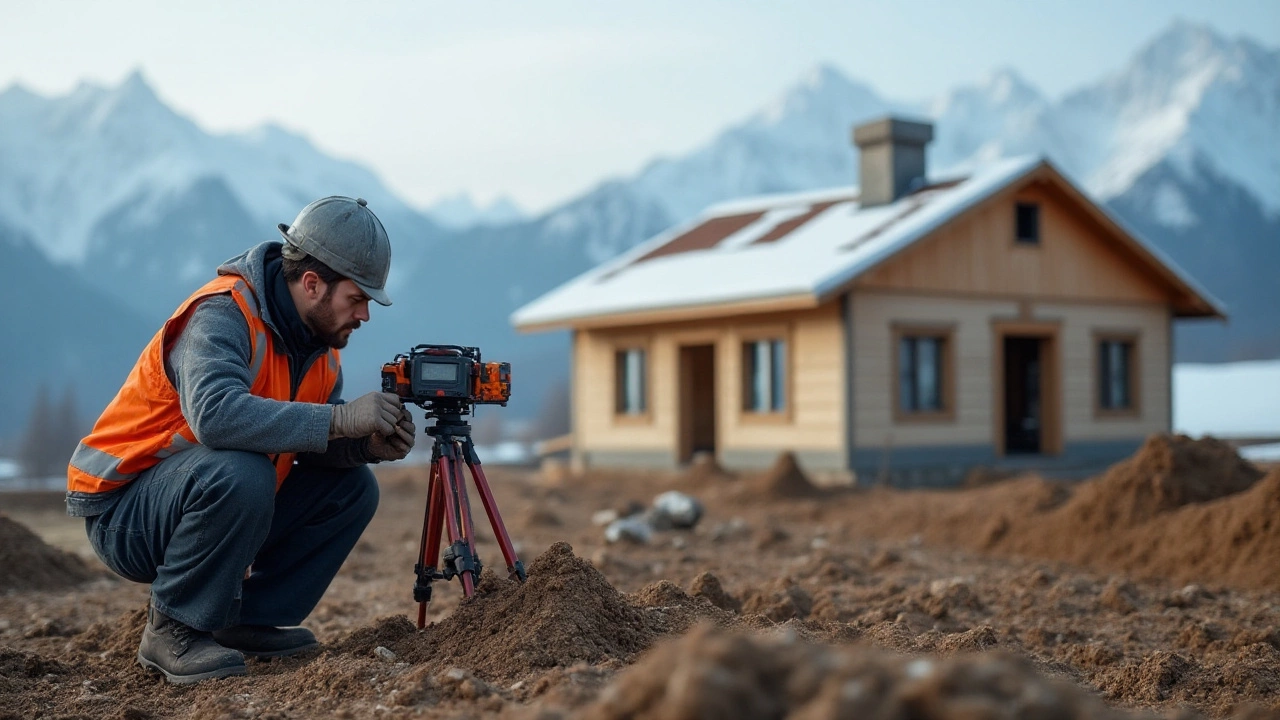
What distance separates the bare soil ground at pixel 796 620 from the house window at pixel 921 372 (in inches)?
159

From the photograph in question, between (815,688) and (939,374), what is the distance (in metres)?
14.2

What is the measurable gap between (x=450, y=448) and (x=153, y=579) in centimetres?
107

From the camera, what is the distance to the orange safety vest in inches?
157

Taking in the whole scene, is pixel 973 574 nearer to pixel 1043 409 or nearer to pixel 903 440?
pixel 903 440

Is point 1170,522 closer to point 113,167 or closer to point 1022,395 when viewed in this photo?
point 1022,395

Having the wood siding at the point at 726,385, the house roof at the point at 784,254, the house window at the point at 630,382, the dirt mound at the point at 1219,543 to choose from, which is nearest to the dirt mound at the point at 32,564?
the dirt mound at the point at 1219,543

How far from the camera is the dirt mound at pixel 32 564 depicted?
Answer: 7117 millimetres

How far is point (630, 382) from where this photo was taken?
17.7 m

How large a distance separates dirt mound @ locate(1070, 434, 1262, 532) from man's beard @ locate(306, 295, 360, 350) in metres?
6.10

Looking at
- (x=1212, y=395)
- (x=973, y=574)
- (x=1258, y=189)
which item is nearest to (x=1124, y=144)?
(x=1258, y=189)

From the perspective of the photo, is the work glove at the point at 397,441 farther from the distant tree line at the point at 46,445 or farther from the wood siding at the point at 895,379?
the distant tree line at the point at 46,445

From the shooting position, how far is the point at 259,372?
4.08 meters

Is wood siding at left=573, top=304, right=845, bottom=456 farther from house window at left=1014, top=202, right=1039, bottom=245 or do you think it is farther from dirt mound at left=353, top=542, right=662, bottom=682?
dirt mound at left=353, top=542, right=662, bottom=682

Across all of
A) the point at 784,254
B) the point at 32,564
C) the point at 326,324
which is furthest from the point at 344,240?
the point at 784,254
